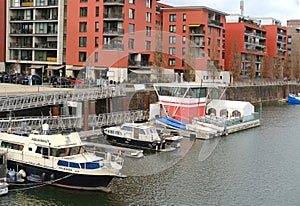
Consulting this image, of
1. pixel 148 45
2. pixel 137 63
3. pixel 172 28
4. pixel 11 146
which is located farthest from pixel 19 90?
pixel 172 28

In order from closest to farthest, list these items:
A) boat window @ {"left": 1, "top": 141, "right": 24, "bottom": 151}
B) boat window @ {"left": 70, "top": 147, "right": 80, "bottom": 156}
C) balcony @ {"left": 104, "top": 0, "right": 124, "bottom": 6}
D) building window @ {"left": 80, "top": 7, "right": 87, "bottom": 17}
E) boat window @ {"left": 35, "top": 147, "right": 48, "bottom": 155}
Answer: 1. boat window @ {"left": 35, "top": 147, "right": 48, "bottom": 155}
2. boat window @ {"left": 70, "top": 147, "right": 80, "bottom": 156}
3. boat window @ {"left": 1, "top": 141, "right": 24, "bottom": 151}
4. balcony @ {"left": 104, "top": 0, "right": 124, "bottom": 6}
5. building window @ {"left": 80, "top": 7, "right": 87, "bottom": 17}

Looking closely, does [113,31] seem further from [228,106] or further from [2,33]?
[2,33]

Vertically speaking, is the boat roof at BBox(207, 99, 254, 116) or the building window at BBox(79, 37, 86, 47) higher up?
the building window at BBox(79, 37, 86, 47)

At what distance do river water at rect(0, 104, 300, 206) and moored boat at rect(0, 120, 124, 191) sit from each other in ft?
1.67

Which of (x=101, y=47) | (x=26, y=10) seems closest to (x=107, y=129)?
(x=101, y=47)

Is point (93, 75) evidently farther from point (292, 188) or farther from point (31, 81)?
point (292, 188)

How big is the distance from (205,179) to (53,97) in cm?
1317

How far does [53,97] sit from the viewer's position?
101ft

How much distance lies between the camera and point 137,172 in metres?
22.5

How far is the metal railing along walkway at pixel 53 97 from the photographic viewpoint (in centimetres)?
2787

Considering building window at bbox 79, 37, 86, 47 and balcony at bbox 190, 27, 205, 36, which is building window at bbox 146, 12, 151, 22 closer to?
building window at bbox 79, 37, 86, 47

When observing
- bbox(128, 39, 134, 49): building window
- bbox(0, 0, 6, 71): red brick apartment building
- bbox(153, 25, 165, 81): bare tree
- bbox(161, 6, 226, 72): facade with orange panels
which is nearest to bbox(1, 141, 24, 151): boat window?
bbox(153, 25, 165, 81): bare tree

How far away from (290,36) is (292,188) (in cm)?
9043

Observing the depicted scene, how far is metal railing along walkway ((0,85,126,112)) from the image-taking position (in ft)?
91.4
